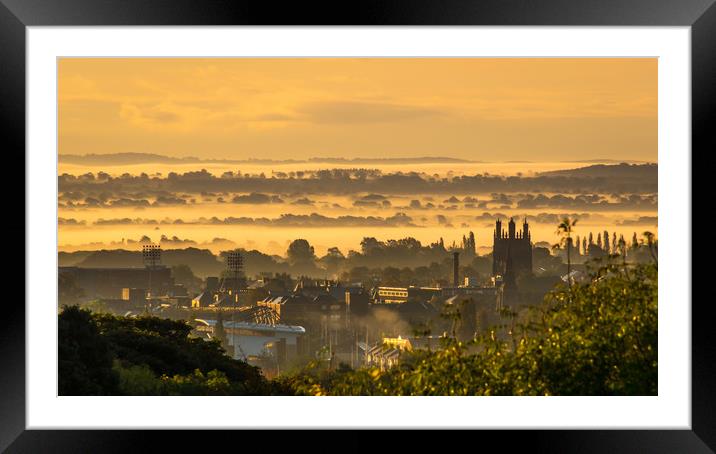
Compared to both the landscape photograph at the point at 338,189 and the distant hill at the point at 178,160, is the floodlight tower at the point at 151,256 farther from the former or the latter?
the distant hill at the point at 178,160

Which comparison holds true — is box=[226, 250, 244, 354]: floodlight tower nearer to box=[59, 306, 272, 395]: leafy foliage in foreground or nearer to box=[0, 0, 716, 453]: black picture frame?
box=[59, 306, 272, 395]: leafy foliage in foreground

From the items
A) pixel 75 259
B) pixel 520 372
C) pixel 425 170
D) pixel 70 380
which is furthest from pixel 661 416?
pixel 75 259

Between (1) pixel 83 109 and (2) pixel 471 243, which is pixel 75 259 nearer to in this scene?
(1) pixel 83 109

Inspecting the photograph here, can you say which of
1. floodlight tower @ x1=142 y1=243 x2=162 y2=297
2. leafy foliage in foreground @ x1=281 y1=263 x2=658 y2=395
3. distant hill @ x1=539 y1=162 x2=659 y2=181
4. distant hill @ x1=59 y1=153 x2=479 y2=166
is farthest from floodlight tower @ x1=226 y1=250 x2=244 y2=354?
distant hill @ x1=539 y1=162 x2=659 y2=181

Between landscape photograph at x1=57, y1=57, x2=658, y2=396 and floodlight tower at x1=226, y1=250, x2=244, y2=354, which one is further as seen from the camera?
floodlight tower at x1=226, y1=250, x2=244, y2=354

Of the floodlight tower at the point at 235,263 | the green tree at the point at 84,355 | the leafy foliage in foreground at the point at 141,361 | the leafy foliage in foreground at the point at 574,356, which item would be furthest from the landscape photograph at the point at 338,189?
the leafy foliage in foreground at the point at 574,356
